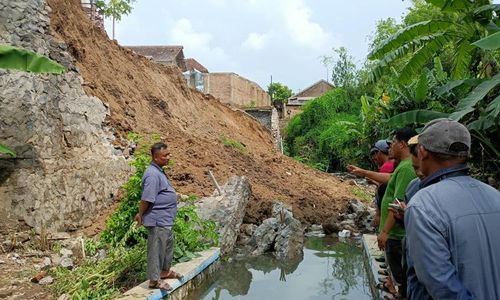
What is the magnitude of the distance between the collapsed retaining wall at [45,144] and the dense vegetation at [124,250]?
4.11ft

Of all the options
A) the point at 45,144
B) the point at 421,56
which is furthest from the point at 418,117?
the point at 45,144

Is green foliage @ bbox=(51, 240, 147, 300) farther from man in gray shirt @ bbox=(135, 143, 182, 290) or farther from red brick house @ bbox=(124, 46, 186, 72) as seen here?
red brick house @ bbox=(124, 46, 186, 72)

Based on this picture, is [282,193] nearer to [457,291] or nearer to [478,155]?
[478,155]

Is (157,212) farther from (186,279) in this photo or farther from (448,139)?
(448,139)

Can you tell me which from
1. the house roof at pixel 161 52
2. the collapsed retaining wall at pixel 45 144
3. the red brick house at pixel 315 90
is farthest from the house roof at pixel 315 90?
the collapsed retaining wall at pixel 45 144

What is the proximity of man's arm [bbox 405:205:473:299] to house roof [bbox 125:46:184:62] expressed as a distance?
107 ft

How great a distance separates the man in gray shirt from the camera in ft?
17.8

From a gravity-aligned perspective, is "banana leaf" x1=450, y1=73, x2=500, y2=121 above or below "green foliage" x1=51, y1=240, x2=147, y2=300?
above

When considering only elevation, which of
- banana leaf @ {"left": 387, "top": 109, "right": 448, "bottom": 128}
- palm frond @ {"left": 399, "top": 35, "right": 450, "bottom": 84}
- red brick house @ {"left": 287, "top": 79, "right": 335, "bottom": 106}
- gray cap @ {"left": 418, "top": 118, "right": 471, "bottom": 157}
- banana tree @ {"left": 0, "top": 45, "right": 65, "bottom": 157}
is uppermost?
red brick house @ {"left": 287, "top": 79, "right": 335, "bottom": 106}

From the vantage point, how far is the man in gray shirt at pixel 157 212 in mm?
5426

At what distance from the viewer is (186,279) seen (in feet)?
20.9

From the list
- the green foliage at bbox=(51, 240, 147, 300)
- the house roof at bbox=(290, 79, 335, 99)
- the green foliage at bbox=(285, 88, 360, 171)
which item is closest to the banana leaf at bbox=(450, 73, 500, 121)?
the green foliage at bbox=(51, 240, 147, 300)

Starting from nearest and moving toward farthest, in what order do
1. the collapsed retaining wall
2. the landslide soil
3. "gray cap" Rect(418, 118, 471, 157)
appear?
"gray cap" Rect(418, 118, 471, 157), the collapsed retaining wall, the landslide soil

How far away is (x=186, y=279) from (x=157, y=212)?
1379mm
